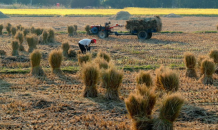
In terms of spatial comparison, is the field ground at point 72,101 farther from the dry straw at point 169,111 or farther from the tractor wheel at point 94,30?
the tractor wheel at point 94,30

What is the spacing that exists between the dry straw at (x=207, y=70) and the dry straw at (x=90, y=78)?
3971 mm

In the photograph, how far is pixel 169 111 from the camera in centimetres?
676

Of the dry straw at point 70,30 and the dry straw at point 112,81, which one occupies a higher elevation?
the dry straw at point 70,30

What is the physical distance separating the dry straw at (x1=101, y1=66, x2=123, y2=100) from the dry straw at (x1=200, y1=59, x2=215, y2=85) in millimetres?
3521

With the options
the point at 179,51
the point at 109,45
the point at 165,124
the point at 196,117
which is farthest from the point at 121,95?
the point at 109,45

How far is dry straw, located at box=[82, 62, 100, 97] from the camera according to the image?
9.70 m

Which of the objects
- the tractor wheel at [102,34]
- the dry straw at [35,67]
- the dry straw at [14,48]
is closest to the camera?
the dry straw at [35,67]

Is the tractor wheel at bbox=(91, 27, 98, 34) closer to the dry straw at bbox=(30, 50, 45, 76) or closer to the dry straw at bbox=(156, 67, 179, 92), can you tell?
the dry straw at bbox=(30, 50, 45, 76)

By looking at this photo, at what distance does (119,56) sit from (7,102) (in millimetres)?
8409

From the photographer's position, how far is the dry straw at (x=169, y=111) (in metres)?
6.75

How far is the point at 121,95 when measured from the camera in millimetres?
9977

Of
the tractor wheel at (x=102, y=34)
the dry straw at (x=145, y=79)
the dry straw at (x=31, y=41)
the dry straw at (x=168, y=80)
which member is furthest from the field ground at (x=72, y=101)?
the tractor wheel at (x=102, y=34)

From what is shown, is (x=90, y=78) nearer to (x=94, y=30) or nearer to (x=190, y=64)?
(x=190, y=64)

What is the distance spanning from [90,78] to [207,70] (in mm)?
4280
